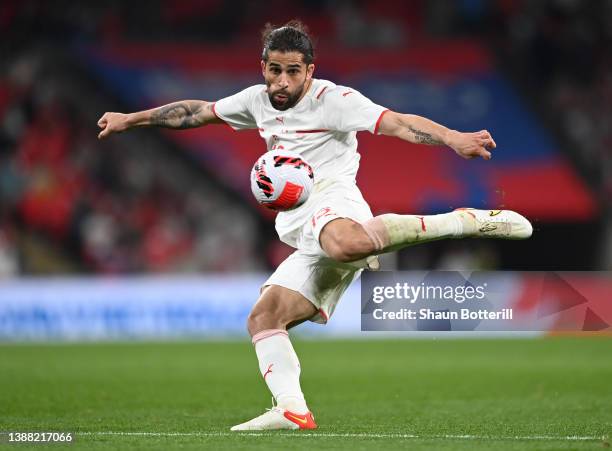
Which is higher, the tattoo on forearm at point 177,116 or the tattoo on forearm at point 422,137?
the tattoo on forearm at point 177,116

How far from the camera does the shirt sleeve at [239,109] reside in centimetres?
724

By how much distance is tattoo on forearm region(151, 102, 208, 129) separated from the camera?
7551 mm

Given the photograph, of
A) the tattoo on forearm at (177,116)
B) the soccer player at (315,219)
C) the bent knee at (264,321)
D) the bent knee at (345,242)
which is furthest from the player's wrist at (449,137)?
the tattoo on forearm at (177,116)

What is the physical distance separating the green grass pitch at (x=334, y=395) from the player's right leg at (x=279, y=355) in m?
0.25

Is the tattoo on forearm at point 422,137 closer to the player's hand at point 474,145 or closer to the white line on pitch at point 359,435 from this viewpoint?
the player's hand at point 474,145

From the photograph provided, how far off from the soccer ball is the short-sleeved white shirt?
0.28 metres

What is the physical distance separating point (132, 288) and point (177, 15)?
879 centimetres

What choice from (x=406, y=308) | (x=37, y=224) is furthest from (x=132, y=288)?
(x=406, y=308)

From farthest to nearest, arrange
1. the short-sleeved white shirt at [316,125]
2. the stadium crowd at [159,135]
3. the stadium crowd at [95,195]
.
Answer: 1. the stadium crowd at [159,135]
2. the stadium crowd at [95,195]
3. the short-sleeved white shirt at [316,125]

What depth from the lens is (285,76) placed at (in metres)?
6.77

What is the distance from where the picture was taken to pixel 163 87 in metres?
24.0

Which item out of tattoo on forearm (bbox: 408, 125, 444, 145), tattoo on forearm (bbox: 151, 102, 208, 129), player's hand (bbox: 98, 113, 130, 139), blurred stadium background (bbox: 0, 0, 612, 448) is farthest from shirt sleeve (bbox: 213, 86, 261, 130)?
blurred stadium background (bbox: 0, 0, 612, 448)

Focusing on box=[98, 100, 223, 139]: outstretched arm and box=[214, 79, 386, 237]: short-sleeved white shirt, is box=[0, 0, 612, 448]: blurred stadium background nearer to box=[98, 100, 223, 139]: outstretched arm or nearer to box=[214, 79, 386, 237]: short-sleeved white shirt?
box=[98, 100, 223, 139]: outstretched arm

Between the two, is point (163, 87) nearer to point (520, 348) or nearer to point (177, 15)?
point (177, 15)
